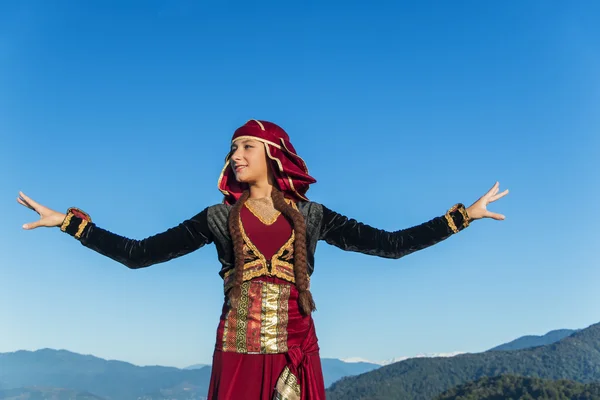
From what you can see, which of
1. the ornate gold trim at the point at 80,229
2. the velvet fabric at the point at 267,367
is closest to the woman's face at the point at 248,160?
the velvet fabric at the point at 267,367

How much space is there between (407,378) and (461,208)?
612ft

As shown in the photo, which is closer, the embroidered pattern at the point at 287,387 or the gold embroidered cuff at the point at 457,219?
the embroidered pattern at the point at 287,387

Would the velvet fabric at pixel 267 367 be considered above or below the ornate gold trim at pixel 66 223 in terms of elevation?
below

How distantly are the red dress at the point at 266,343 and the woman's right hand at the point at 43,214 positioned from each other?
123 cm

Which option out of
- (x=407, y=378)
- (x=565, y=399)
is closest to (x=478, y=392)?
(x=565, y=399)

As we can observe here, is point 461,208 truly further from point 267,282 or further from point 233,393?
point 233,393

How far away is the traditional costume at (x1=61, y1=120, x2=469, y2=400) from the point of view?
13.7 feet

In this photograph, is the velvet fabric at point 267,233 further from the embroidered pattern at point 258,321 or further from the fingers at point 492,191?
the fingers at point 492,191

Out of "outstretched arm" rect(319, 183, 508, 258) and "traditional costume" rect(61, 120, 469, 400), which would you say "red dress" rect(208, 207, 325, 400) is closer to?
"traditional costume" rect(61, 120, 469, 400)

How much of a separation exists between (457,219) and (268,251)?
4.31 feet

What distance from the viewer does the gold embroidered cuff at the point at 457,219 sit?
4652mm

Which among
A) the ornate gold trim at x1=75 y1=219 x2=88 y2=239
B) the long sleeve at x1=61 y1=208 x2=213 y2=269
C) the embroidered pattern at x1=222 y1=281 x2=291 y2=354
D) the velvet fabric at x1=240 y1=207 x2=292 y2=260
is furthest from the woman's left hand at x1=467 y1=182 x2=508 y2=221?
the ornate gold trim at x1=75 y1=219 x2=88 y2=239

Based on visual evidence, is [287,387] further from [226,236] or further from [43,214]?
[43,214]

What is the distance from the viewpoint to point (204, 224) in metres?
→ 4.55
